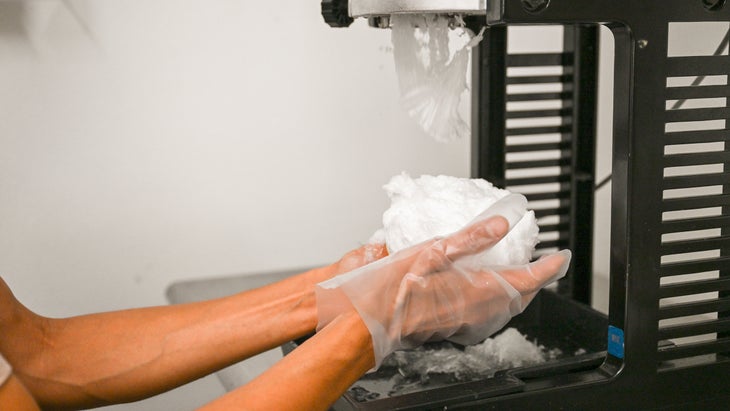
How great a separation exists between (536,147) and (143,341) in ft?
1.91

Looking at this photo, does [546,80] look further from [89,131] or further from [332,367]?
[89,131]

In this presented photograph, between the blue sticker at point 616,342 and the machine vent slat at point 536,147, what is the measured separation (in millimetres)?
406

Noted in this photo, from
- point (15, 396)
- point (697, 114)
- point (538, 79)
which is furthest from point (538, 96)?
point (15, 396)

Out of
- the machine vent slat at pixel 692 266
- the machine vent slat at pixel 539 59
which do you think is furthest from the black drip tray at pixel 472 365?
the machine vent slat at pixel 539 59

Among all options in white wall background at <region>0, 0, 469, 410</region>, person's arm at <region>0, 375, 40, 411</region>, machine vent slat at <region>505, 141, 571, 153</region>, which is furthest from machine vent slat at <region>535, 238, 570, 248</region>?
person's arm at <region>0, 375, 40, 411</region>

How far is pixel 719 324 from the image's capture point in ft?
2.23

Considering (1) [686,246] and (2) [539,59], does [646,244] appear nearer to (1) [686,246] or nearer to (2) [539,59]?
(1) [686,246]

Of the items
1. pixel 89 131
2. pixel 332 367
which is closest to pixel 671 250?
pixel 332 367

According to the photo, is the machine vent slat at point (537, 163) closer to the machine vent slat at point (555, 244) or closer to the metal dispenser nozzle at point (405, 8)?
the machine vent slat at point (555, 244)

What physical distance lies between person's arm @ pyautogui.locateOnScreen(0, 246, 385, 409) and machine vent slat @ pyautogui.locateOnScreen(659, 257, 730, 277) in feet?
0.96

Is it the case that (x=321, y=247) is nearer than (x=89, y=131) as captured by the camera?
No

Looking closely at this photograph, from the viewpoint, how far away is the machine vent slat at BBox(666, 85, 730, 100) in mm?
624

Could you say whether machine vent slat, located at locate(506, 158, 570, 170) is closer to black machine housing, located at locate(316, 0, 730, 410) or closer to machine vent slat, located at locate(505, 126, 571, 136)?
machine vent slat, located at locate(505, 126, 571, 136)

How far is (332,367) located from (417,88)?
0.33 meters
